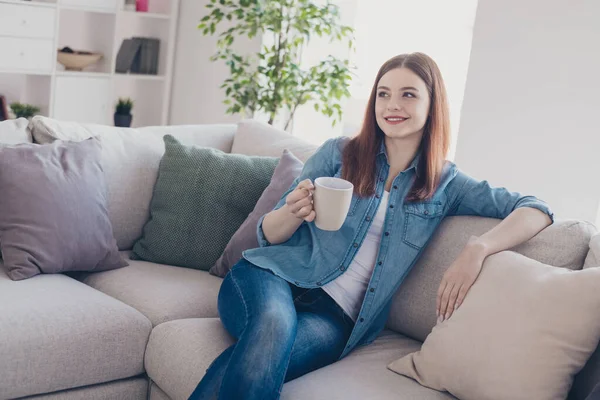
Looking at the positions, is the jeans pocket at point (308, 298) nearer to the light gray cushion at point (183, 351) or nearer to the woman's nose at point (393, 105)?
the light gray cushion at point (183, 351)

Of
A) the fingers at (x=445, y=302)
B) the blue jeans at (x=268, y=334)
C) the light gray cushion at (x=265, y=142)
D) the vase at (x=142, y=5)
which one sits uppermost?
the vase at (x=142, y=5)

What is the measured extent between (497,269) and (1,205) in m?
1.42

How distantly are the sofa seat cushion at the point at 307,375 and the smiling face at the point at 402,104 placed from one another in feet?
1.96

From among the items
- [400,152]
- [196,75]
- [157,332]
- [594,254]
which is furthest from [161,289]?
[196,75]

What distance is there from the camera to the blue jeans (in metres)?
1.75

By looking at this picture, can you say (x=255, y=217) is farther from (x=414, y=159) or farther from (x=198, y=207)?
(x=414, y=159)

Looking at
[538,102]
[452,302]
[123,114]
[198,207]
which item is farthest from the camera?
→ [123,114]

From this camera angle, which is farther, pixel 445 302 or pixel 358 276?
pixel 358 276

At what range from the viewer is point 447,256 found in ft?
7.33

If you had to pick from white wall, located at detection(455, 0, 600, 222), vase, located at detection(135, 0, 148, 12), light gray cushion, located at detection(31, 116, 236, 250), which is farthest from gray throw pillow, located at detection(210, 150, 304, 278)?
vase, located at detection(135, 0, 148, 12)

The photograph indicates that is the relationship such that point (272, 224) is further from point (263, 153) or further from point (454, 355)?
point (263, 153)

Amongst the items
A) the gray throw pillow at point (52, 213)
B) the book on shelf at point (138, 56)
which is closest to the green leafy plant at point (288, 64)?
the book on shelf at point (138, 56)

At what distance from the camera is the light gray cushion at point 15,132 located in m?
2.56

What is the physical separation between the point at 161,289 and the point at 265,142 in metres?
0.80
